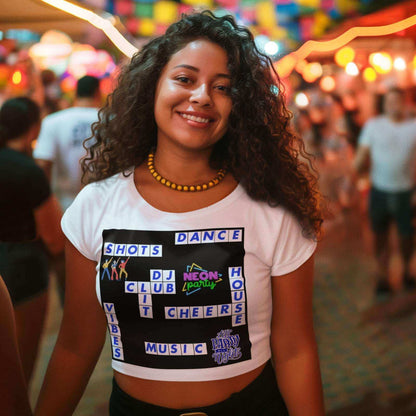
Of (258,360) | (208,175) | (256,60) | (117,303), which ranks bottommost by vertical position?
(258,360)

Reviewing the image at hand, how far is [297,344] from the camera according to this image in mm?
1126

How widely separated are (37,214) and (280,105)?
842 millimetres

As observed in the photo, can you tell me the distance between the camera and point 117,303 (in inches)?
42.1

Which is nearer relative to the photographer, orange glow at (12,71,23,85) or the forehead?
the forehead

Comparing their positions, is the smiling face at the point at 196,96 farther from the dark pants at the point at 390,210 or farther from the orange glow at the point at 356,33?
the dark pants at the point at 390,210

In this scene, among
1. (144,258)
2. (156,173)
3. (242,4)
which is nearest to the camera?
(144,258)

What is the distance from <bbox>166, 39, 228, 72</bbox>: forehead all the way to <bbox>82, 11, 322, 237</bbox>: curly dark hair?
1 cm

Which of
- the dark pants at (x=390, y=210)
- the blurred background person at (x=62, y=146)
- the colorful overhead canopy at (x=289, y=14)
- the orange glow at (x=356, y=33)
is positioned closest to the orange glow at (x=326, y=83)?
the colorful overhead canopy at (x=289, y=14)

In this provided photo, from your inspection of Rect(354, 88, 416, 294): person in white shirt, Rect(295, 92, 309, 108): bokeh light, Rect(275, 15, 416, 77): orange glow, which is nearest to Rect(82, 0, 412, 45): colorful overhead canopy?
Rect(354, 88, 416, 294): person in white shirt

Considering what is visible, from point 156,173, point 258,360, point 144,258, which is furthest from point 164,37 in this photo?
point 258,360

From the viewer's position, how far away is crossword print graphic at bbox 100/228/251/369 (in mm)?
1033

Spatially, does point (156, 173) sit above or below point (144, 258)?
above

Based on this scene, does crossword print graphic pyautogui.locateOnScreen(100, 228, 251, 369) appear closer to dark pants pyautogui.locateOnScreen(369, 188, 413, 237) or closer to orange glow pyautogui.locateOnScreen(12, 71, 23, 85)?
orange glow pyautogui.locateOnScreen(12, 71, 23, 85)

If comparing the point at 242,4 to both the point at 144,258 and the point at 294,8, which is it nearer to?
the point at 294,8
